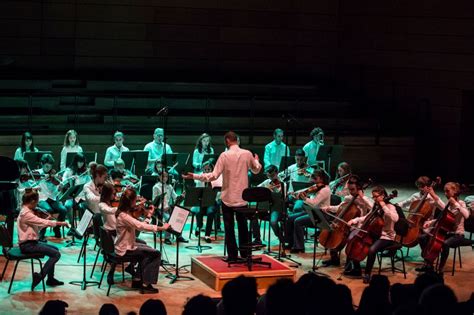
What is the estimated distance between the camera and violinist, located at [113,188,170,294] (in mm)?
9656

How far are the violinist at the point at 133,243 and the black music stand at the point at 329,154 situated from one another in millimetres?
5535

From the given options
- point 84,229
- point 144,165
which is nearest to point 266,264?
point 84,229

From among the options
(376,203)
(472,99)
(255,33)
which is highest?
(255,33)

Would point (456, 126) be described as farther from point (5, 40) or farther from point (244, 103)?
point (5, 40)

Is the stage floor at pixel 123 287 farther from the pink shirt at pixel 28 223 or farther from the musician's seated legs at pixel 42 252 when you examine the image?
the pink shirt at pixel 28 223

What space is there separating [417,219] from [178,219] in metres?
3.19

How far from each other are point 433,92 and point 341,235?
336 inches

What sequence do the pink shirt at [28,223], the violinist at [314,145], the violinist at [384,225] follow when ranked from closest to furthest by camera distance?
the pink shirt at [28,223] < the violinist at [384,225] < the violinist at [314,145]

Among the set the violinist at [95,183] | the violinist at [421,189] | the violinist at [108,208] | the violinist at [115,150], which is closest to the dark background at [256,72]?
the violinist at [115,150]

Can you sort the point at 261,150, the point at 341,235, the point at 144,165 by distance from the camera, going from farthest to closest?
the point at 261,150
the point at 144,165
the point at 341,235

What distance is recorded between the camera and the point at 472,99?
58.9 feet

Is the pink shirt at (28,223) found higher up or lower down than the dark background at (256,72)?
lower down

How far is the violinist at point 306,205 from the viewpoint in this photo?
11.3 meters

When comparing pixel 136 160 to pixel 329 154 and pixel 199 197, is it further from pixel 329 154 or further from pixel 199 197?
pixel 329 154
